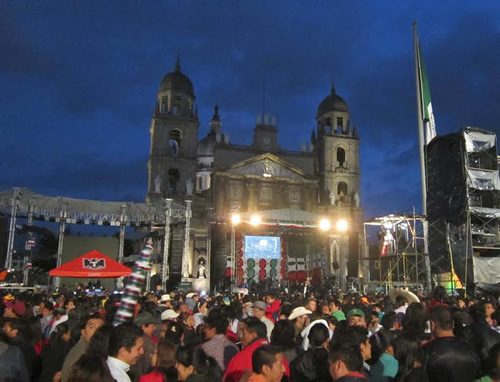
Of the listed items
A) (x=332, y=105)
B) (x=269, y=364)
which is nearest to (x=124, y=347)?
(x=269, y=364)

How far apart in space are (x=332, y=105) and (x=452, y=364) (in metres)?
52.3

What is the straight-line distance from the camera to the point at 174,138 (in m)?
50.6

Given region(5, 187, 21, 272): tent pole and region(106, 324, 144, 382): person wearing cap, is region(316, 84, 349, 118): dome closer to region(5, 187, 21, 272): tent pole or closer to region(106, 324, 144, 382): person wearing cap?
region(5, 187, 21, 272): tent pole

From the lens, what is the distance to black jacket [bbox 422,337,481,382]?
4059 mm

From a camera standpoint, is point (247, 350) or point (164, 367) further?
point (247, 350)

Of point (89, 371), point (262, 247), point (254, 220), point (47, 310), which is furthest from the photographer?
point (262, 247)

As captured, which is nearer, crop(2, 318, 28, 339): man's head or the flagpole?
crop(2, 318, 28, 339): man's head

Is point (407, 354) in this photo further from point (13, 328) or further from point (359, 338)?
point (13, 328)

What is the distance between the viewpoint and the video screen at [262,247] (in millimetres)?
39812

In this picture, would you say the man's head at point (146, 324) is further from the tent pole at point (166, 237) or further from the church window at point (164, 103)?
the church window at point (164, 103)

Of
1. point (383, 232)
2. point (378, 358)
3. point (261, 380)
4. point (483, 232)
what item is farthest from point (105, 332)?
point (383, 232)

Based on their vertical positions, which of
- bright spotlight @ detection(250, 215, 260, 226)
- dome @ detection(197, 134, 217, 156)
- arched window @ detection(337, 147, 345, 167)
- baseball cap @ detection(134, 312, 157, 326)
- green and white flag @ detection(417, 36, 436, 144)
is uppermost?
dome @ detection(197, 134, 217, 156)

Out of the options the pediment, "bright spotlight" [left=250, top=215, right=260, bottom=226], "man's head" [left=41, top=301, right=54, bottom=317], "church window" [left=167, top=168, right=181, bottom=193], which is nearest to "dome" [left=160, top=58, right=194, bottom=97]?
"church window" [left=167, top=168, right=181, bottom=193]

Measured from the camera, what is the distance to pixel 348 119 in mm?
54688
